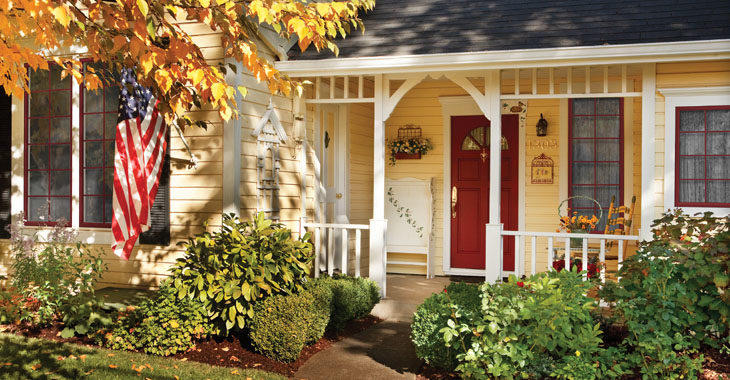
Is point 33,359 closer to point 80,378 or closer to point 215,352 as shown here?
point 80,378

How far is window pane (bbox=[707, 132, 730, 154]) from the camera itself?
655 centimetres

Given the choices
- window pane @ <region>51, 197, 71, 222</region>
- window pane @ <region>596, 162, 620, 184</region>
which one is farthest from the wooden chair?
window pane @ <region>51, 197, 71, 222</region>

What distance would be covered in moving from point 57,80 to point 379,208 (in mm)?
3957

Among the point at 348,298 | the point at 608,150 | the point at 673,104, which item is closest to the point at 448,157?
the point at 608,150

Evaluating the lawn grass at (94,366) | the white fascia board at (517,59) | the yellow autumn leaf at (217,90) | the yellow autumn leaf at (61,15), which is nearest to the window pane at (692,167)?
the white fascia board at (517,59)

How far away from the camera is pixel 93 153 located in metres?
7.12

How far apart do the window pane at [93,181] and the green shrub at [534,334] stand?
445cm

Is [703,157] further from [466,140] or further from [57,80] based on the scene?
[57,80]

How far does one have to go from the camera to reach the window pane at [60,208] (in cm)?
731

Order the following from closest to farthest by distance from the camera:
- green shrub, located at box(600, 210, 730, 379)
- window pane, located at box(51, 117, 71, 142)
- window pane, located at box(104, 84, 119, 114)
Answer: green shrub, located at box(600, 210, 730, 379), window pane, located at box(104, 84, 119, 114), window pane, located at box(51, 117, 71, 142)

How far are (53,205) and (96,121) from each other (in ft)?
3.75

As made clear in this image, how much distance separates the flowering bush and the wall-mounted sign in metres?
1.54

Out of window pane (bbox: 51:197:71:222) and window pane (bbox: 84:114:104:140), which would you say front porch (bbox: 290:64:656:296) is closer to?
window pane (bbox: 84:114:104:140)

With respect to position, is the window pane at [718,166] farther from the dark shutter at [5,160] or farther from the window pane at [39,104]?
the dark shutter at [5,160]
